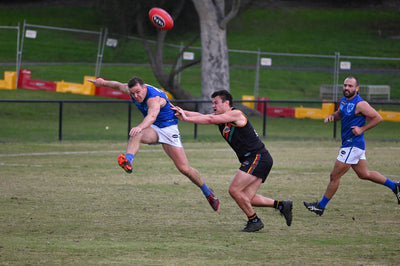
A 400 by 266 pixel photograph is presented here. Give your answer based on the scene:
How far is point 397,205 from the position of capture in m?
10.9

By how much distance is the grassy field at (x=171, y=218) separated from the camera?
7613 mm

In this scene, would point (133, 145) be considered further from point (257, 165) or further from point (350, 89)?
point (350, 89)

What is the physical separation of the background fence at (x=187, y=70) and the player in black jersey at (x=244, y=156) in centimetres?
2282

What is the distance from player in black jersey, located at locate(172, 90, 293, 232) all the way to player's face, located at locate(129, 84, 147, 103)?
116cm

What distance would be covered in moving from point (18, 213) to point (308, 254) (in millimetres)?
4610

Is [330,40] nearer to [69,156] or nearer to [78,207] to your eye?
[69,156]

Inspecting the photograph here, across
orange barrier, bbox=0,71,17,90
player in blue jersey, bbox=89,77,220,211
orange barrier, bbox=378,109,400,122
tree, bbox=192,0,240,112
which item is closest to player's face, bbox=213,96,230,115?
player in blue jersey, bbox=89,77,220,211

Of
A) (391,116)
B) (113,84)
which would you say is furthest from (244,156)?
(391,116)

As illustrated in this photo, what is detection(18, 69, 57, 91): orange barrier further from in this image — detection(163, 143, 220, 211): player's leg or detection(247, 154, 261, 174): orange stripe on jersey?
detection(247, 154, 261, 174): orange stripe on jersey

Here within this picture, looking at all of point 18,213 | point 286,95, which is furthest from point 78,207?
point 286,95

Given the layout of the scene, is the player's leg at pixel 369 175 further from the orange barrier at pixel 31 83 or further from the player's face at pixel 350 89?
the orange barrier at pixel 31 83

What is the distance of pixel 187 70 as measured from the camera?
36.4 m

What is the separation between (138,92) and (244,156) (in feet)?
6.78

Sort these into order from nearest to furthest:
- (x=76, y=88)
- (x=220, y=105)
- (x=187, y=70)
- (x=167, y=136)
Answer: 1. (x=220, y=105)
2. (x=167, y=136)
3. (x=76, y=88)
4. (x=187, y=70)
